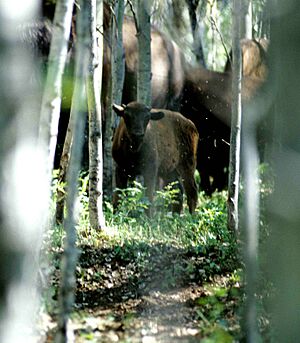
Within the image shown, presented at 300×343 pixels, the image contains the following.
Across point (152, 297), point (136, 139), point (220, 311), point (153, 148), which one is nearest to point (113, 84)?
point (136, 139)

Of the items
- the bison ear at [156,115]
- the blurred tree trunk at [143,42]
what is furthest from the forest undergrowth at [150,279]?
the blurred tree trunk at [143,42]

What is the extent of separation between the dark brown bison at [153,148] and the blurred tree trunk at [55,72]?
6.92 m

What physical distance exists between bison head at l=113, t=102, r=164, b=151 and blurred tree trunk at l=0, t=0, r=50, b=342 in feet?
25.1

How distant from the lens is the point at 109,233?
8.63m

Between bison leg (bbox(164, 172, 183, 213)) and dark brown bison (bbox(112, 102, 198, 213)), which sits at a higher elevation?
dark brown bison (bbox(112, 102, 198, 213))

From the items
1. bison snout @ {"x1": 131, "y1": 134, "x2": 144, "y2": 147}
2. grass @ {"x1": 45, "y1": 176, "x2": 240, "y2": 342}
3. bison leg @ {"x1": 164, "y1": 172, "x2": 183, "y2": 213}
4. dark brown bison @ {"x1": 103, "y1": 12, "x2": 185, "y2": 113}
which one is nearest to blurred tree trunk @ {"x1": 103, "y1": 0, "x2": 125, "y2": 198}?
bison snout @ {"x1": 131, "y1": 134, "x2": 144, "y2": 147}

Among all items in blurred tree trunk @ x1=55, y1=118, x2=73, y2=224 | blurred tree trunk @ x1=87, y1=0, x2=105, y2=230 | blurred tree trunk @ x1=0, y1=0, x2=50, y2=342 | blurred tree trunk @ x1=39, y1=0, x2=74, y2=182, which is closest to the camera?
blurred tree trunk @ x1=0, y1=0, x2=50, y2=342

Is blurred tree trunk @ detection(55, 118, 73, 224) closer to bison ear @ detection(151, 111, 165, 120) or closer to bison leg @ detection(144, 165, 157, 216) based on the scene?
bison leg @ detection(144, 165, 157, 216)

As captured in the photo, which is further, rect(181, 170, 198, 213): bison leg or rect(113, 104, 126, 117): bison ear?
rect(181, 170, 198, 213): bison leg

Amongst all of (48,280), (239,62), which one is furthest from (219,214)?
(48,280)

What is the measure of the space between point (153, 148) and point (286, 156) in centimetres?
841

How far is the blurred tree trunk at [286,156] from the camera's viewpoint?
13.2 ft

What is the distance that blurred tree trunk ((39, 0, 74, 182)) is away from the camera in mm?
4098

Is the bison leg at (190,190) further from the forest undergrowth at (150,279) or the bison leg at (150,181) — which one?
the forest undergrowth at (150,279)
